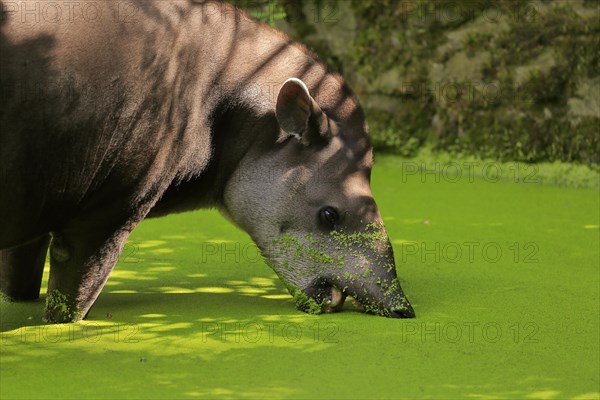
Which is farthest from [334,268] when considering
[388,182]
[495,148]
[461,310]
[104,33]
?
[495,148]

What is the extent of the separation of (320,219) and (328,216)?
4 cm

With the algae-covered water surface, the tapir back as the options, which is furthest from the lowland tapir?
the algae-covered water surface

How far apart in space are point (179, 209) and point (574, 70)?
4.19m

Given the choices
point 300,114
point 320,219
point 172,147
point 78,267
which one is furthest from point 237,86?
point 78,267

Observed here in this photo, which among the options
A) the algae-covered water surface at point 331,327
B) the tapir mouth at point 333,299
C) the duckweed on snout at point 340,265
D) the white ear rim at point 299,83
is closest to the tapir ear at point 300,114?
the white ear rim at point 299,83

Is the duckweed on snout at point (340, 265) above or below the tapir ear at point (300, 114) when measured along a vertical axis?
below

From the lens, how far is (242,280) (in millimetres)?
5941

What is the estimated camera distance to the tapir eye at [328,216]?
5191 mm

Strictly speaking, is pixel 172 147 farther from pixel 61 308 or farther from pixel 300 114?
pixel 61 308

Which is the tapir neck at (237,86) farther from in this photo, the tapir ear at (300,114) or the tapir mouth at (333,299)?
the tapir mouth at (333,299)

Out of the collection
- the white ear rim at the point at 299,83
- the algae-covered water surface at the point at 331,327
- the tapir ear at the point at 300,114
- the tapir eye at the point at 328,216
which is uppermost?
the white ear rim at the point at 299,83

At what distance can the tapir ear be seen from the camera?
194 inches

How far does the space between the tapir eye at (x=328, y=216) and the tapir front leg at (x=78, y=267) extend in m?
0.82

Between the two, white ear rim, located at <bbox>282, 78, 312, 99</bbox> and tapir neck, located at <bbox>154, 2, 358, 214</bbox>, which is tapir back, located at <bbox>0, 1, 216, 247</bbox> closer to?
tapir neck, located at <bbox>154, 2, 358, 214</bbox>
